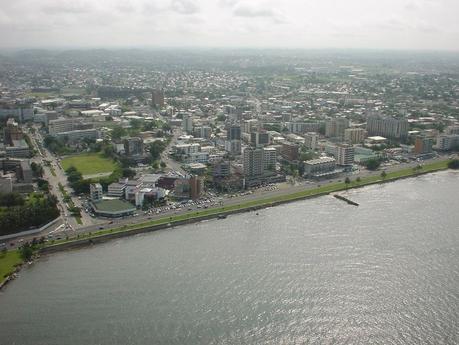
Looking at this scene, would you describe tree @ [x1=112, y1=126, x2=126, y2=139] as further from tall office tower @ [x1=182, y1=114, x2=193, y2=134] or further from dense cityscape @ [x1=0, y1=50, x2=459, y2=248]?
tall office tower @ [x1=182, y1=114, x2=193, y2=134]

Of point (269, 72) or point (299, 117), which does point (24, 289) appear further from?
point (269, 72)

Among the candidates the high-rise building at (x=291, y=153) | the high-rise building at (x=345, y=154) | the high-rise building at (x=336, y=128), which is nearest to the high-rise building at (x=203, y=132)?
the high-rise building at (x=291, y=153)

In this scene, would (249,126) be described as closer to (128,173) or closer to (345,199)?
(128,173)

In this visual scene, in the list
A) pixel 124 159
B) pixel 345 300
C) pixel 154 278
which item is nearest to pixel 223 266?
pixel 154 278

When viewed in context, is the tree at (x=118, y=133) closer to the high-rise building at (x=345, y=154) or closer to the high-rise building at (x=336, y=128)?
the high-rise building at (x=336, y=128)

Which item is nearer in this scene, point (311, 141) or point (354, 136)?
point (311, 141)

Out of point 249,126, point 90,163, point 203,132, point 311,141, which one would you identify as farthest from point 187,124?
point 90,163

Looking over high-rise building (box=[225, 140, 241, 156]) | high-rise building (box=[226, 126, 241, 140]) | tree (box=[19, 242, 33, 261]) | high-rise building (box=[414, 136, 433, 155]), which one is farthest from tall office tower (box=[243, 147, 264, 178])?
high-rise building (box=[414, 136, 433, 155])
